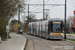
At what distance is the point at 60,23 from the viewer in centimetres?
3158

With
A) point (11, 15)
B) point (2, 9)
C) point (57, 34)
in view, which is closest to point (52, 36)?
point (57, 34)

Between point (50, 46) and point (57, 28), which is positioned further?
point (57, 28)

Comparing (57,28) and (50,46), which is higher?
(57,28)

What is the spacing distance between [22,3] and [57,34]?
7.16m

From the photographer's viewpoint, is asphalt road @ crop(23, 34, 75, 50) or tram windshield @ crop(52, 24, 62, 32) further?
tram windshield @ crop(52, 24, 62, 32)

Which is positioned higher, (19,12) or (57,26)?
(19,12)

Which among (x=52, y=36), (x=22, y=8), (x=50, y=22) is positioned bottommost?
(x=52, y=36)

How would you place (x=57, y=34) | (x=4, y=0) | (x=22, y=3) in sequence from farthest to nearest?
(x=22, y=3)
(x=57, y=34)
(x=4, y=0)

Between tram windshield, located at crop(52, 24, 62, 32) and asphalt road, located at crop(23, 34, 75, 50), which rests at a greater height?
tram windshield, located at crop(52, 24, 62, 32)

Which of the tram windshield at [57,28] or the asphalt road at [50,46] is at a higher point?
the tram windshield at [57,28]

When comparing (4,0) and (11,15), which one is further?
(11,15)

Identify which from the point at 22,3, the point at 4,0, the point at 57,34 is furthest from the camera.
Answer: the point at 22,3

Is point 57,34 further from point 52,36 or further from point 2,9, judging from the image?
point 2,9

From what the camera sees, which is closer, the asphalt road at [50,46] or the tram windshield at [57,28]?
the asphalt road at [50,46]
